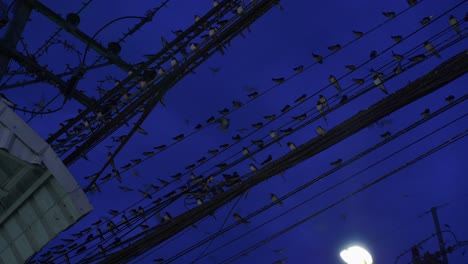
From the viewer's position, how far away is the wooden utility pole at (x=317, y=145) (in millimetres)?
6375

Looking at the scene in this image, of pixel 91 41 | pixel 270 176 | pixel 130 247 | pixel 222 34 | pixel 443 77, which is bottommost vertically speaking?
pixel 443 77

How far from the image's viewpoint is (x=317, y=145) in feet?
23.0

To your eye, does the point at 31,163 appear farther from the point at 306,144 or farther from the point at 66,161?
the point at 306,144

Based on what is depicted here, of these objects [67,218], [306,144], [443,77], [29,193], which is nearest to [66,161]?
[29,193]

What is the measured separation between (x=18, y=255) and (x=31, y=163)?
5.47ft

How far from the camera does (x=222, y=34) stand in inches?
294

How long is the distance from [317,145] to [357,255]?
1.84 m

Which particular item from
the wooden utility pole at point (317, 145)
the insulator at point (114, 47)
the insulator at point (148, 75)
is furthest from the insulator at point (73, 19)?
the wooden utility pole at point (317, 145)

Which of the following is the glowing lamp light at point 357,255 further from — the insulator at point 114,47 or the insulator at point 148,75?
the insulator at point 114,47

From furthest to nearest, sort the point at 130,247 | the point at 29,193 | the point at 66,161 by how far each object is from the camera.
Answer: the point at 66,161 → the point at 130,247 → the point at 29,193

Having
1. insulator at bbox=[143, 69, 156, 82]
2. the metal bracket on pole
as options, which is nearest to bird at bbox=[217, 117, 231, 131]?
insulator at bbox=[143, 69, 156, 82]

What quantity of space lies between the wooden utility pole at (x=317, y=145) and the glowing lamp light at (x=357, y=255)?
1.63 m

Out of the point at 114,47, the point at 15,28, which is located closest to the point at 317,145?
the point at 114,47

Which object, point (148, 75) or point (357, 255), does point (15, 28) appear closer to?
point (148, 75)
